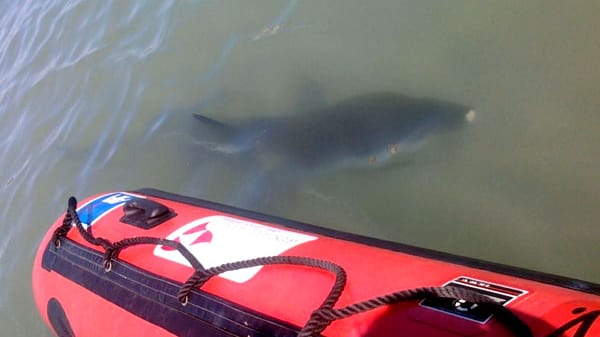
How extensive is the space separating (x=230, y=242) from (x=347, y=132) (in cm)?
155

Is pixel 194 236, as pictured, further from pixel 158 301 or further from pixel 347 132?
pixel 347 132

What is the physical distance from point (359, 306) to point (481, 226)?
57.5 inches

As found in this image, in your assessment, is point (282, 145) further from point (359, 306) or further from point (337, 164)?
point (359, 306)

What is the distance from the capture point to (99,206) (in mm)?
3279

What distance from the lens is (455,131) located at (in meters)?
3.36

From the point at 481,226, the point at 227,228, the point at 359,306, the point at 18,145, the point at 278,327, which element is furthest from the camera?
the point at 18,145

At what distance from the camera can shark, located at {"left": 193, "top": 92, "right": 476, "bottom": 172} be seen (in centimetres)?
351

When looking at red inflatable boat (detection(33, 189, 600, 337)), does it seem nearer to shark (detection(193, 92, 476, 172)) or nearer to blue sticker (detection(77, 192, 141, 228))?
blue sticker (detection(77, 192, 141, 228))

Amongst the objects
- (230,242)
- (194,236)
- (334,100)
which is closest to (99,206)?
(194,236)

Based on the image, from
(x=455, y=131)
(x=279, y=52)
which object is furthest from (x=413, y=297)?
(x=279, y=52)

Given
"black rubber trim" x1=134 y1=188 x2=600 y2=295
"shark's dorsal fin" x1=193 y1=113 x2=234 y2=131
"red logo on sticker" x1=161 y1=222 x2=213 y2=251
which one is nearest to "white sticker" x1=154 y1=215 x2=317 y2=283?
"red logo on sticker" x1=161 y1=222 x2=213 y2=251

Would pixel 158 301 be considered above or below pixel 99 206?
below

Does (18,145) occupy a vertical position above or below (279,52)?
below

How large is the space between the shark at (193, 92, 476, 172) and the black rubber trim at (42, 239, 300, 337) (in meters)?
1.46
